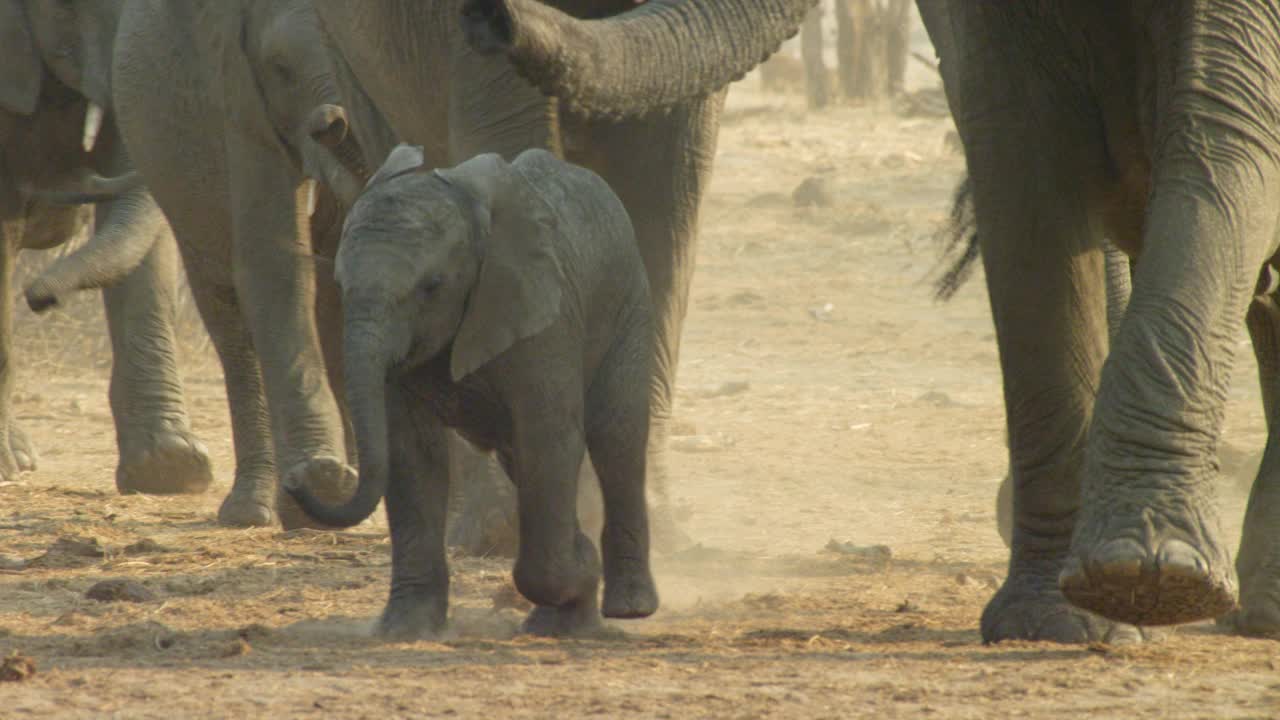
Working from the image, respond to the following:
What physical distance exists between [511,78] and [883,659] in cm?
180

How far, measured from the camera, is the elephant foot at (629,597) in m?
4.90

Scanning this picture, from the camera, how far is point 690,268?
628 cm

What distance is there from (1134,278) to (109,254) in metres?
4.67

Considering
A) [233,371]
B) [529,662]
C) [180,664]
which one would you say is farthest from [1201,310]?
[233,371]

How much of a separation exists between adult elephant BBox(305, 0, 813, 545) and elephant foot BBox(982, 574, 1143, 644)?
3.90 feet

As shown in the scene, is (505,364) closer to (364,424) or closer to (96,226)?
(364,424)

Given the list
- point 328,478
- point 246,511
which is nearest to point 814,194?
point 246,511

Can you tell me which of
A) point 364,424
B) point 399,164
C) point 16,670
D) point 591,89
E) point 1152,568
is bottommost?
point 16,670

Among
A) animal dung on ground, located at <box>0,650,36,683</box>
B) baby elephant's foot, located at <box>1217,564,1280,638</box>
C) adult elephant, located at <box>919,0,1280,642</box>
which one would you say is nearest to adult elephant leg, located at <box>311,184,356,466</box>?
adult elephant, located at <box>919,0,1280,642</box>

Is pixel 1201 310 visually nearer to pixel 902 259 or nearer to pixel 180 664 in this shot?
pixel 180 664

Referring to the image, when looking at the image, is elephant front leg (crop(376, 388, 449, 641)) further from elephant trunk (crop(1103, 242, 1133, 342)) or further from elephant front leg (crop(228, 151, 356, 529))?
elephant trunk (crop(1103, 242, 1133, 342))

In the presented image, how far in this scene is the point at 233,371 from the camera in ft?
25.2

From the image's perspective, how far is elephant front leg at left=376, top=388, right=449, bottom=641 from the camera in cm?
470

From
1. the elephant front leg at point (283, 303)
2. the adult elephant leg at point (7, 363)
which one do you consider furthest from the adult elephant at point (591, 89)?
the adult elephant leg at point (7, 363)
